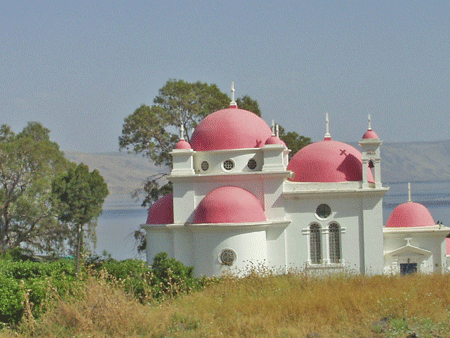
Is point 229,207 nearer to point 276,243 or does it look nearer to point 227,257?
point 227,257

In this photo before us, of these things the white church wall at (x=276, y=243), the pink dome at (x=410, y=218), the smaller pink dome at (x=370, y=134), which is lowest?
the white church wall at (x=276, y=243)

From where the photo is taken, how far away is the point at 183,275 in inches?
658

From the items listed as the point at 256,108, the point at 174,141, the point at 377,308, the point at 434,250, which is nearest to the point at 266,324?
the point at 377,308

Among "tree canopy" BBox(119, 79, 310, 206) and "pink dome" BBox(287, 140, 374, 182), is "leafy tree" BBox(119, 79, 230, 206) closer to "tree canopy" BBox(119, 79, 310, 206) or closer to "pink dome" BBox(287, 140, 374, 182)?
"tree canopy" BBox(119, 79, 310, 206)

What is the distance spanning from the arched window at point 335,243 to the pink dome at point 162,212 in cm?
601

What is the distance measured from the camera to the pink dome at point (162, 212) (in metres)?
23.5

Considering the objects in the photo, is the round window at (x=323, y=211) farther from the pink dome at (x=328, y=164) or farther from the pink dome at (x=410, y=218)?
the pink dome at (x=410, y=218)

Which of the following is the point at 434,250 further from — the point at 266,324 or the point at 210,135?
the point at 266,324

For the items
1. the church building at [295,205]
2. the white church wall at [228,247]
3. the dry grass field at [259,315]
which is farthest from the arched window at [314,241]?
the dry grass field at [259,315]

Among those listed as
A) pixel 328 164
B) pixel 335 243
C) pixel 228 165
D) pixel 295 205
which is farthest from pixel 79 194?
pixel 335 243

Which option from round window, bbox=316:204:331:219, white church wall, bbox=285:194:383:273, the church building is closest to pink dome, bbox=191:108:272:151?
the church building

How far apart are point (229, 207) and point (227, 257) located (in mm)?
1715

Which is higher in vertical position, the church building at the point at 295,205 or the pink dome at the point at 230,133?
the pink dome at the point at 230,133

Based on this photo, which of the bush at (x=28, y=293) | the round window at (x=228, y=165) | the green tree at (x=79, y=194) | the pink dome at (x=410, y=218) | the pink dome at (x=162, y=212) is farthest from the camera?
the green tree at (x=79, y=194)
